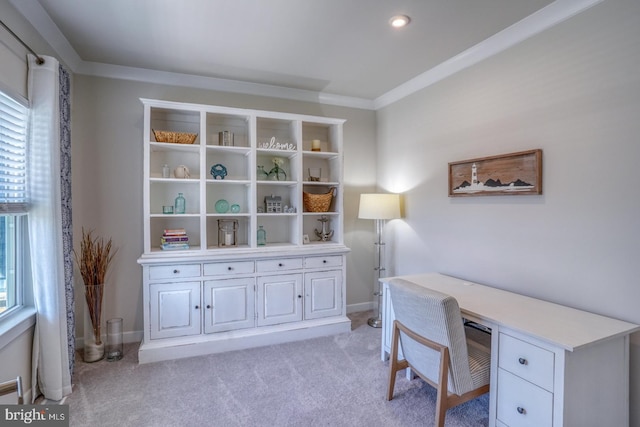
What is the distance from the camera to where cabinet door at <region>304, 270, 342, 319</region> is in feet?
10.6

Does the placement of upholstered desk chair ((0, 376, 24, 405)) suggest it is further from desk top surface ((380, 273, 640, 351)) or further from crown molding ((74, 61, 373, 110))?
crown molding ((74, 61, 373, 110))

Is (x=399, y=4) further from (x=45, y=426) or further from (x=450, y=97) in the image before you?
(x=45, y=426)

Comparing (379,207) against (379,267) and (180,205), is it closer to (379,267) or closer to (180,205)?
A: (379,267)

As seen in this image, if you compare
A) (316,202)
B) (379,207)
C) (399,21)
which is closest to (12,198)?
(316,202)

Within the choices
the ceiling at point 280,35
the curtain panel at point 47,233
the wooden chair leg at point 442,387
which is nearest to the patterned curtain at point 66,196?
the curtain panel at point 47,233

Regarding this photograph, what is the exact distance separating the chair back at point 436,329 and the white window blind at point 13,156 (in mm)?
2434

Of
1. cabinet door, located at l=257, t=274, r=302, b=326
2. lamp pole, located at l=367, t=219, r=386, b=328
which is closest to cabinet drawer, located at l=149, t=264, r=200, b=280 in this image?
cabinet door, located at l=257, t=274, r=302, b=326

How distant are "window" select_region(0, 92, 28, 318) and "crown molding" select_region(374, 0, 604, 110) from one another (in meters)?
3.23

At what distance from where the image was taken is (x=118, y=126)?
301 centimetres

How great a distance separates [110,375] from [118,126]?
218 cm

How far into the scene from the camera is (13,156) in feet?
6.54

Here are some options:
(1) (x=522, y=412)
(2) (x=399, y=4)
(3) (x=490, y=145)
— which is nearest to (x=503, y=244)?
(3) (x=490, y=145)

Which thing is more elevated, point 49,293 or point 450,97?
point 450,97

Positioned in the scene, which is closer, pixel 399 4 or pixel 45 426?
pixel 45 426
